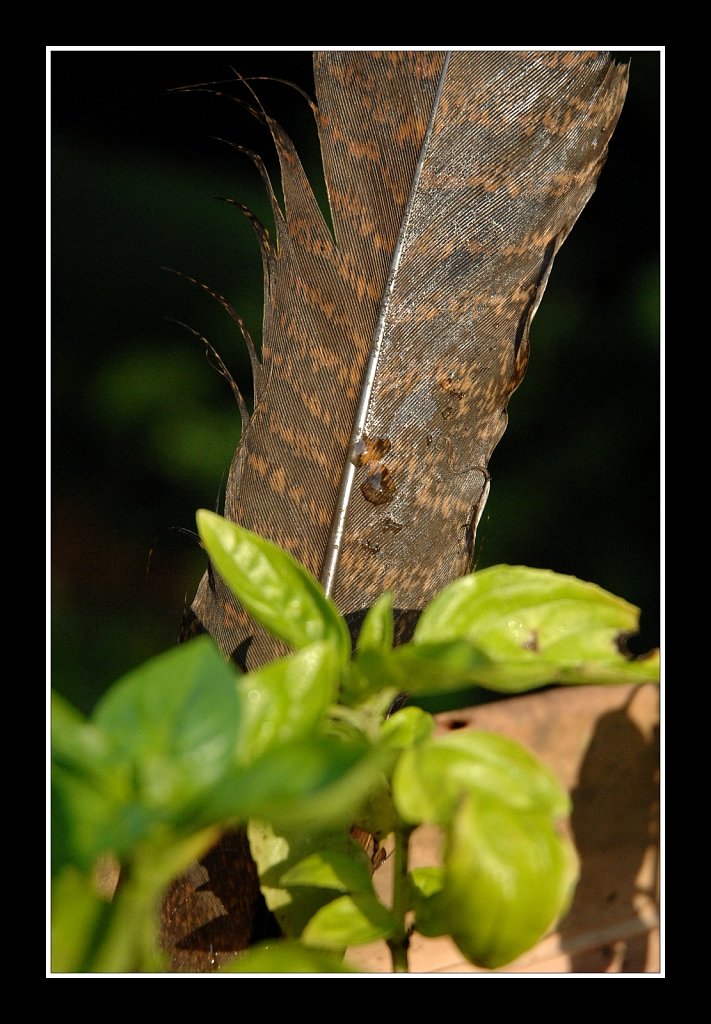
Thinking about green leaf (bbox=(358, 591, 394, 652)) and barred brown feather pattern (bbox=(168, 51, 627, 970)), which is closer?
green leaf (bbox=(358, 591, 394, 652))

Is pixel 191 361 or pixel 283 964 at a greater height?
pixel 191 361

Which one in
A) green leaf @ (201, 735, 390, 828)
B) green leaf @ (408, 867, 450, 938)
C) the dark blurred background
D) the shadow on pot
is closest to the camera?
green leaf @ (201, 735, 390, 828)

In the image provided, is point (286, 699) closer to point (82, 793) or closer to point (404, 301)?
point (82, 793)

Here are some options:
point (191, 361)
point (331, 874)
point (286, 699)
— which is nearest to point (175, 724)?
point (286, 699)

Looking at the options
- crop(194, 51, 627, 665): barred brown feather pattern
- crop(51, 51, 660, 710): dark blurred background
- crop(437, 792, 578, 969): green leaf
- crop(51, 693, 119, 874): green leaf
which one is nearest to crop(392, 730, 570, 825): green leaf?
crop(437, 792, 578, 969): green leaf

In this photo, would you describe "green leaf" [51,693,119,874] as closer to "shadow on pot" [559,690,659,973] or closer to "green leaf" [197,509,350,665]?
"green leaf" [197,509,350,665]

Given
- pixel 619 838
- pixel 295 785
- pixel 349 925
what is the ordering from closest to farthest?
pixel 295 785 → pixel 349 925 → pixel 619 838

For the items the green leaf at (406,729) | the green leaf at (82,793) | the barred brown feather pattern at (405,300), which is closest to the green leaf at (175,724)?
the green leaf at (82,793)
